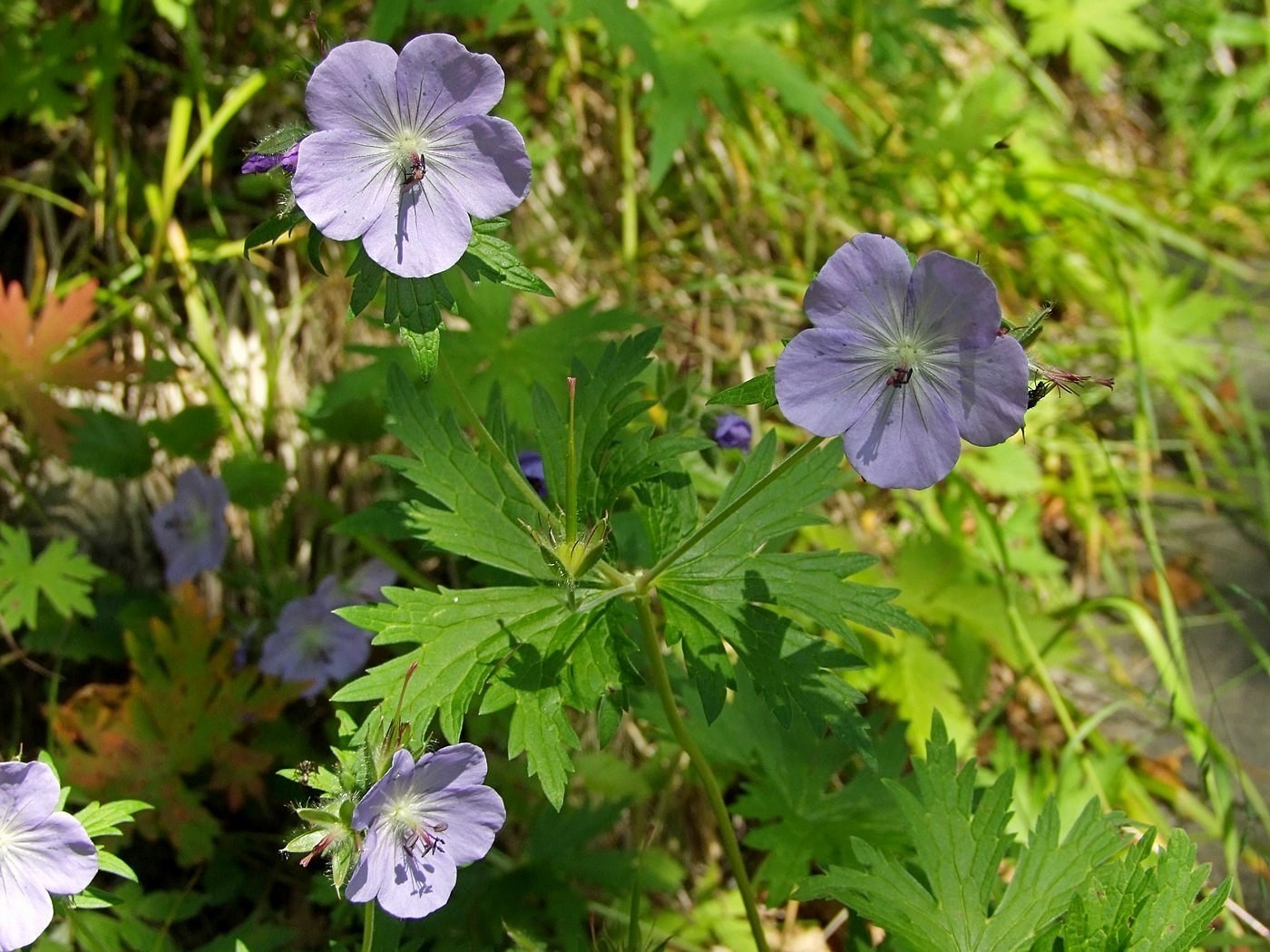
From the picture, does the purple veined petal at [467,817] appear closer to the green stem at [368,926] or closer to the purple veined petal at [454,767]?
the purple veined petal at [454,767]

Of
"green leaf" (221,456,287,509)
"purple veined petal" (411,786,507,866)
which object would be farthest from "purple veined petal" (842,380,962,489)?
"green leaf" (221,456,287,509)

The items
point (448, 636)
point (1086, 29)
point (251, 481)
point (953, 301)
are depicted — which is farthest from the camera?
point (1086, 29)

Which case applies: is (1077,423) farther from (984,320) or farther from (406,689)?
(406,689)

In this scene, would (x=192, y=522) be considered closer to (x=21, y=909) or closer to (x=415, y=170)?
(x=21, y=909)

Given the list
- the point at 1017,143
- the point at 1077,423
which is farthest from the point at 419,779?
the point at 1017,143

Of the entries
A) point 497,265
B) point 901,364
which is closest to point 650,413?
point 497,265

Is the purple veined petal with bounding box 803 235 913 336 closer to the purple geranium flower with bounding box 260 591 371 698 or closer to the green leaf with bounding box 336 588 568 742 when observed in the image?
the green leaf with bounding box 336 588 568 742
